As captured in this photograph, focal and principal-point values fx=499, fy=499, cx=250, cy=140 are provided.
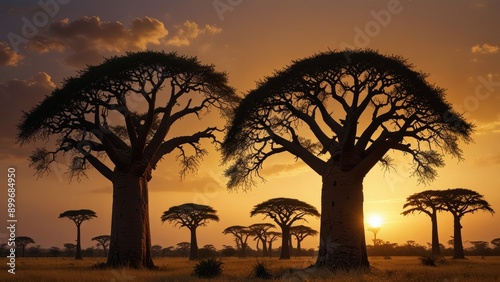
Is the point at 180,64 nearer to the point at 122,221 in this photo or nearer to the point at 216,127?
the point at 216,127

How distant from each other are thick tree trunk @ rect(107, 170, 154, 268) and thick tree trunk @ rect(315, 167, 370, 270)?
28.7 ft

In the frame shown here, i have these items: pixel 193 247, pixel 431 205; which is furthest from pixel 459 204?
pixel 193 247

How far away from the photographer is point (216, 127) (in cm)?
2719

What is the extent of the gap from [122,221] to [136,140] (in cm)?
389

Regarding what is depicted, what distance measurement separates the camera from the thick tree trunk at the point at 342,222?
19.7m

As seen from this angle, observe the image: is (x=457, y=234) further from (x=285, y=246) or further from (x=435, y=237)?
(x=285, y=246)

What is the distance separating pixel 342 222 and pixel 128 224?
10129mm

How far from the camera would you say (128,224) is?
2358 centimetres

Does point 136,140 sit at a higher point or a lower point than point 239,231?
higher

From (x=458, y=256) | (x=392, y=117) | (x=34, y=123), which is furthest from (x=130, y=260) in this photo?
(x=458, y=256)

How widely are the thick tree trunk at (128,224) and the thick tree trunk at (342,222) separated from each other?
876cm

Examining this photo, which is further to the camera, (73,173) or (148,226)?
(73,173)

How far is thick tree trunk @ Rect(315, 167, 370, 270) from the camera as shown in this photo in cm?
1972

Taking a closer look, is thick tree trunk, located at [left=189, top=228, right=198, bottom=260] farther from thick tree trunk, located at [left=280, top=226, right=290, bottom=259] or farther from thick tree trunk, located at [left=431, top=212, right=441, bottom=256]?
thick tree trunk, located at [left=431, top=212, right=441, bottom=256]
